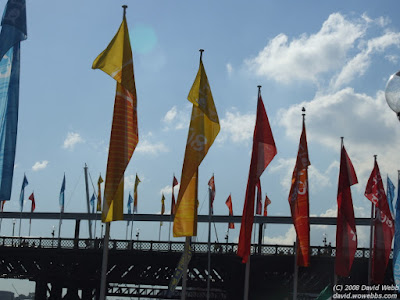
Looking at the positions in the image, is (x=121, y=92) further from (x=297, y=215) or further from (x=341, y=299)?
(x=341, y=299)

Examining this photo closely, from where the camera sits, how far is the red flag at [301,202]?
32781mm

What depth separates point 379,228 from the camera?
128 ft

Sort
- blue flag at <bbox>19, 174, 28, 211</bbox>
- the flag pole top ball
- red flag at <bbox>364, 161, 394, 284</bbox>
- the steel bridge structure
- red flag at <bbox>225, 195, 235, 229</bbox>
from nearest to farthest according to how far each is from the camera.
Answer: the flag pole top ball
red flag at <bbox>364, 161, 394, 284</bbox>
the steel bridge structure
red flag at <bbox>225, 195, 235, 229</bbox>
blue flag at <bbox>19, 174, 28, 211</bbox>

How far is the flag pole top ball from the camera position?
1344cm

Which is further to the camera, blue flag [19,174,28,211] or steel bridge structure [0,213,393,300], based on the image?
blue flag [19,174,28,211]

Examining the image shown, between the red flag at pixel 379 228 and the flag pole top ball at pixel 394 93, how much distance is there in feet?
84.7

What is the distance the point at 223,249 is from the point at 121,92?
3424 cm

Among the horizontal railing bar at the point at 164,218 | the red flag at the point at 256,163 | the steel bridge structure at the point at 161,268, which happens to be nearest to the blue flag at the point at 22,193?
the horizontal railing bar at the point at 164,218

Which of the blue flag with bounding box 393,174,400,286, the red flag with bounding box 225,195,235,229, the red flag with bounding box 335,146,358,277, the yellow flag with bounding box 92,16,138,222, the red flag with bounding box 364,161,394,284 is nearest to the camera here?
the yellow flag with bounding box 92,16,138,222

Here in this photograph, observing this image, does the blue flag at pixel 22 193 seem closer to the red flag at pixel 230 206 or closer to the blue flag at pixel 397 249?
the red flag at pixel 230 206

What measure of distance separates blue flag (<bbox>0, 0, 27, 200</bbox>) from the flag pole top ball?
1310cm

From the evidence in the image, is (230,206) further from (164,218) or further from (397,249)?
(397,249)

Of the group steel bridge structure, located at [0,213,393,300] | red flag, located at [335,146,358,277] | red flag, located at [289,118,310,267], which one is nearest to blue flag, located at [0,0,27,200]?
red flag, located at [289,118,310,267]

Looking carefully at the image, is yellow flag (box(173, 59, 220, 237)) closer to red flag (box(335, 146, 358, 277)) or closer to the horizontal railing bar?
red flag (box(335, 146, 358, 277))
